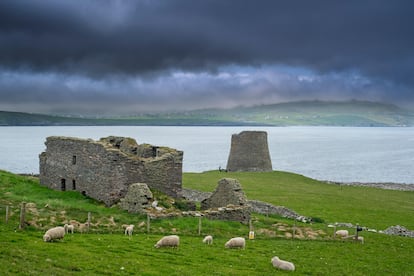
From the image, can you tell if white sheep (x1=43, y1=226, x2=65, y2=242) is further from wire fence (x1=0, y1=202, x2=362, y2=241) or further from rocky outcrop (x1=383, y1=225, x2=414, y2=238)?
rocky outcrop (x1=383, y1=225, x2=414, y2=238)

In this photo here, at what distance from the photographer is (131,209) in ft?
100

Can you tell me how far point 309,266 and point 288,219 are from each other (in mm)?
17374

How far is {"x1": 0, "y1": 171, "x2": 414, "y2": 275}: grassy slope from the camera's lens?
1764 centimetres

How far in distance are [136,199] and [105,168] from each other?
425cm

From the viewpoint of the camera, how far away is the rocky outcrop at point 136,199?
3023cm

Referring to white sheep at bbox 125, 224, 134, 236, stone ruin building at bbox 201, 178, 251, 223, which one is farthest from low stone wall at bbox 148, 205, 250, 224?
white sheep at bbox 125, 224, 134, 236

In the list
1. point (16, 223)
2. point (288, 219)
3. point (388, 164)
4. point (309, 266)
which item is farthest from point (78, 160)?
point (388, 164)

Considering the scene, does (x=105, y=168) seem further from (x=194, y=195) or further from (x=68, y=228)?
(x=194, y=195)

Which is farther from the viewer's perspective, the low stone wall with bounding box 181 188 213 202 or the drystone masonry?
the low stone wall with bounding box 181 188 213 202

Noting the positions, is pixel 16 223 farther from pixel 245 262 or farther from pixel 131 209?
pixel 245 262

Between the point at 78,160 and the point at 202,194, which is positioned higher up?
the point at 78,160

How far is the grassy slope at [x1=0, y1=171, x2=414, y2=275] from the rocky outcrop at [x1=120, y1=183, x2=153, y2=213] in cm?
75

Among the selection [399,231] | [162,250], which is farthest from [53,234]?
[399,231]

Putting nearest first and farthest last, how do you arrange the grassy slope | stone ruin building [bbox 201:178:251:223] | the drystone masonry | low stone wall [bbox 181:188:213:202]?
the grassy slope < stone ruin building [bbox 201:178:251:223] < the drystone masonry < low stone wall [bbox 181:188:213:202]
